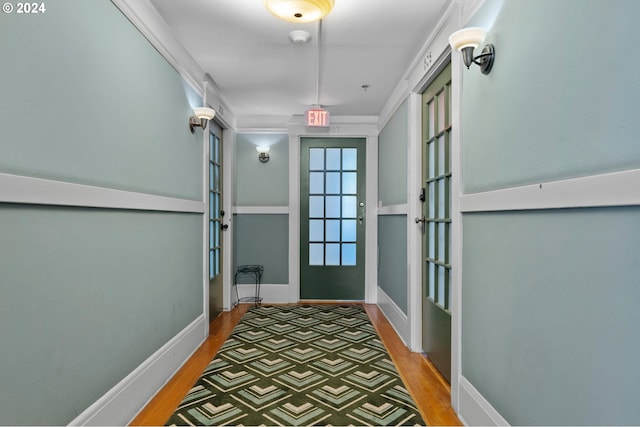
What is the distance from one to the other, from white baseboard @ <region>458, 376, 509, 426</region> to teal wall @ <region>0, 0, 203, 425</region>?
69.8 inches

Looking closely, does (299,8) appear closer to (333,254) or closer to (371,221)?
(371,221)

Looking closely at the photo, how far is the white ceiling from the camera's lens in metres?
2.16

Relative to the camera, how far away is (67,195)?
54.5 inches

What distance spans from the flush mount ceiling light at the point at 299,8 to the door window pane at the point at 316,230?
2945mm

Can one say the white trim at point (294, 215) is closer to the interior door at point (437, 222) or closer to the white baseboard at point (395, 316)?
the white baseboard at point (395, 316)

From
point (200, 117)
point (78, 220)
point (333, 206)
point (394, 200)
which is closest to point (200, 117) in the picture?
point (200, 117)

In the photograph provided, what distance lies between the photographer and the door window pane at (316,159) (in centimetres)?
467

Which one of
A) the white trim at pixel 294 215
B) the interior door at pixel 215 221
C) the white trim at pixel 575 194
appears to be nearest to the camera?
the white trim at pixel 575 194

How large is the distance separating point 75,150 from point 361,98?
9.75ft

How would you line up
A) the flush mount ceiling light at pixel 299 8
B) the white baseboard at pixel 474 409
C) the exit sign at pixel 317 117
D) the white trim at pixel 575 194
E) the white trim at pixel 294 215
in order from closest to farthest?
the white trim at pixel 575 194, the white baseboard at pixel 474 409, the flush mount ceiling light at pixel 299 8, the exit sign at pixel 317 117, the white trim at pixel 294 215

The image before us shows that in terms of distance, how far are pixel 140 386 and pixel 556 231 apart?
2157mm

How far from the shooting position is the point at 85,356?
1.53 meters

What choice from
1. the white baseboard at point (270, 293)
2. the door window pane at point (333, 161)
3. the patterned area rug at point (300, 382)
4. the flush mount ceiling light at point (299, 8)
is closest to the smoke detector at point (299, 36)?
the flush mount ceiling light at point (299, 8)

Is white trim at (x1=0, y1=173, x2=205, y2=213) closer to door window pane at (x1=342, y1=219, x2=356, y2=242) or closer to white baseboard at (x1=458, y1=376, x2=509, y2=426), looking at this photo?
white baseboard at (x1=458, y1=376, x2=509, y2=426)
